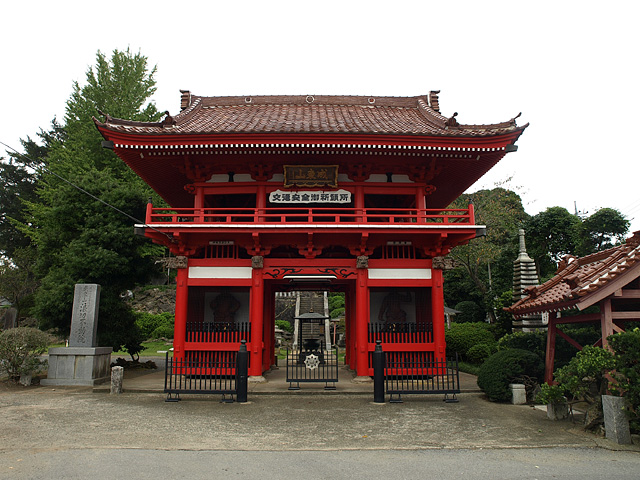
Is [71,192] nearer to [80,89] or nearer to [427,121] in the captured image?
[427,121]

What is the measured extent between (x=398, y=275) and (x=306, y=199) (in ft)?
12.9

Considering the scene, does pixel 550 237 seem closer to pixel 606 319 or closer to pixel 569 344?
pixel 569 344

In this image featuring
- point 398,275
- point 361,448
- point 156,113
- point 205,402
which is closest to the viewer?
point 361,448

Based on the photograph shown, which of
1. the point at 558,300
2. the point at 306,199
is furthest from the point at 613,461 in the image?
the point at 306,199

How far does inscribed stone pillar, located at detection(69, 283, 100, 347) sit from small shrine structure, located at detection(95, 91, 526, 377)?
9.57 feet

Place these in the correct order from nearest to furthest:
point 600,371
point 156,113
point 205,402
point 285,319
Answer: point 600,371 → point 205,402 → point 156,113 → point 285,319

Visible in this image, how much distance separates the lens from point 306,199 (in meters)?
14.0

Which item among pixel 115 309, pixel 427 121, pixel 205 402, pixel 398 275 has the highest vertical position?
pixel 427 121

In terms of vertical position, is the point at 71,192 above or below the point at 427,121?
below

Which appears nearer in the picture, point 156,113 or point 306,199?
point 306,199

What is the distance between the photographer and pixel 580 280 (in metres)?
8.44

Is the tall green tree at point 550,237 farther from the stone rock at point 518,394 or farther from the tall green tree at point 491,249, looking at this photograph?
the stone rock at point 518,394

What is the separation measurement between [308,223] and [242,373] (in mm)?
4814

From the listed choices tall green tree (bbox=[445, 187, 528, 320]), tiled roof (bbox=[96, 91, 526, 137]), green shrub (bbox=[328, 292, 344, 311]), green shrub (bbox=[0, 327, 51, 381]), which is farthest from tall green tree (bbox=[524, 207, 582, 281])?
green shrub (bbox=[0, 327, 51, 381])
